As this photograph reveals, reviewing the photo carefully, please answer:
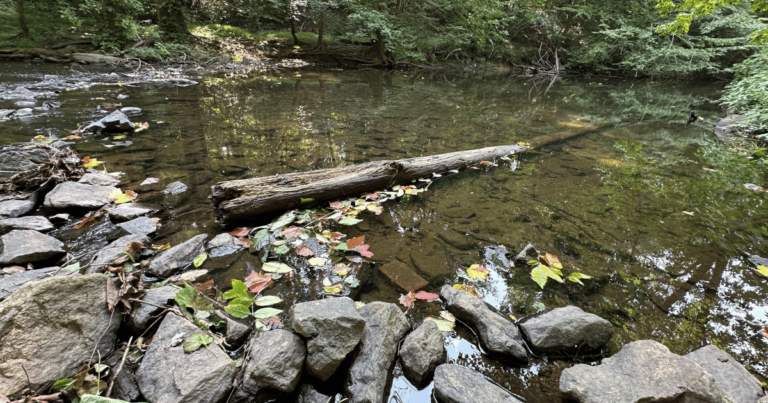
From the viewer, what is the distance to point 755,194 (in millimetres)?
4672

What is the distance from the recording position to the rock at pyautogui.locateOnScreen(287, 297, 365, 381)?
165cm

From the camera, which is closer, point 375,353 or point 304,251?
point 375,353

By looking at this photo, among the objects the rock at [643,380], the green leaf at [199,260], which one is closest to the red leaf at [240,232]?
the green leaf at [199,260]

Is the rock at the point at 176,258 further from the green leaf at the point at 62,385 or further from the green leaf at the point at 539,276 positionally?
the green leaf at the point at 539,276

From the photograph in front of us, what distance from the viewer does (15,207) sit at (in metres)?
3.01

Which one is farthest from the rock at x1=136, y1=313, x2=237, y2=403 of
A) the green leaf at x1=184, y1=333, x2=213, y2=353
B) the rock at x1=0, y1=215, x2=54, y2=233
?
the rock at x1=0, y1=215, x2=54, y2=233

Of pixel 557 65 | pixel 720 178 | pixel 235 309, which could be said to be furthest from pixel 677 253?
pixel 557 65

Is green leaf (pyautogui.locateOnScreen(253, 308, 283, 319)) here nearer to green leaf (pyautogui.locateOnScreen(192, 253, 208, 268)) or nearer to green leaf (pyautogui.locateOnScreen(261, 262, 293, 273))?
green leaf (pyautogui.locateOnScreen(261, 262, 293, 273))

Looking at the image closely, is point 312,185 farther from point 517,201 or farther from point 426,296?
point 517,201

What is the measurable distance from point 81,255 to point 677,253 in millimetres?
5201

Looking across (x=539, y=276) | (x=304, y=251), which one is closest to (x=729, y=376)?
(x=539, y=276)

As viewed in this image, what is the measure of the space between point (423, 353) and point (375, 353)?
280 mm

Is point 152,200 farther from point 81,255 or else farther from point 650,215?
point 650,215

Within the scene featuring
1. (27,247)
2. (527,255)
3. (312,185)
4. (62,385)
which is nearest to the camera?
(62,385)
